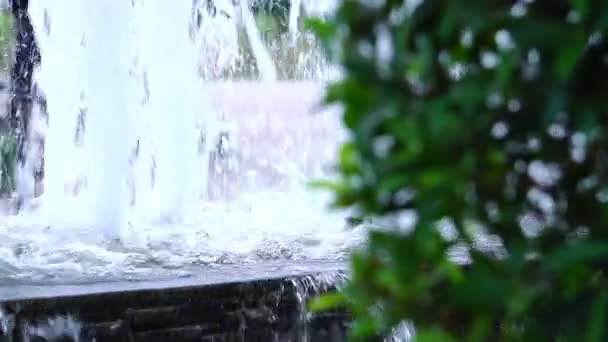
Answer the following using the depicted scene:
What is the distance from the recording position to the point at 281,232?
17.1 feet

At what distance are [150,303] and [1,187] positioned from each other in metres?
4.84

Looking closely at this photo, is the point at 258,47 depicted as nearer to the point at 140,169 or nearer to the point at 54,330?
the point at 140,169

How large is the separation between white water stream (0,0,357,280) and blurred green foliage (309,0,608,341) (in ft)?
9.60

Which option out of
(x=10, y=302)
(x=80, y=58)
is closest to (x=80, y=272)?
(x=10, y=302)

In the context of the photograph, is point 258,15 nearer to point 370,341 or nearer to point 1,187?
point 1,187

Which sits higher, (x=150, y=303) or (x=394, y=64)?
(x=394, y=64)

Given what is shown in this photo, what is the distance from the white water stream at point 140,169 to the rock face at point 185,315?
79 cm

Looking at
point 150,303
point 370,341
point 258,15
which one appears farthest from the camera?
point 258,15

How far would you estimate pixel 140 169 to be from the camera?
20.1 ft

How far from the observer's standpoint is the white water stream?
460cm

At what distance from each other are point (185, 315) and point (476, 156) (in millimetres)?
2156

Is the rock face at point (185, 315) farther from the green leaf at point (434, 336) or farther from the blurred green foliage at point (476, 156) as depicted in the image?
the green leaf at point (434, 336)

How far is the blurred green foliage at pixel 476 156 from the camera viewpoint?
1088mm

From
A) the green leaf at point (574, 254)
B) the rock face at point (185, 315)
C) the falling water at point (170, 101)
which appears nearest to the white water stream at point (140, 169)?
the falling water at point (170, 101)
